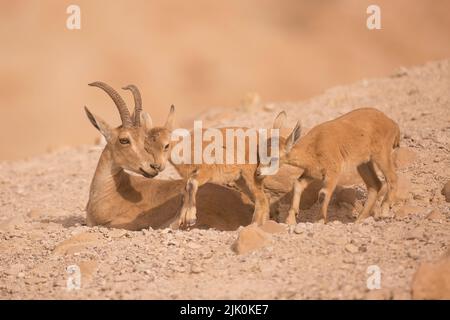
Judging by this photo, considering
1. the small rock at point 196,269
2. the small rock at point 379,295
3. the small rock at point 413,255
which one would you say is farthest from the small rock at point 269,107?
the small rock at point 379,295

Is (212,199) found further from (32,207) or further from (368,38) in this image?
(368,38)

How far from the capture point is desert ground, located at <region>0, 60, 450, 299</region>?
848 centimetres

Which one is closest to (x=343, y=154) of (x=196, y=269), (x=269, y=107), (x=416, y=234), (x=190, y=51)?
(x=416, y=234)

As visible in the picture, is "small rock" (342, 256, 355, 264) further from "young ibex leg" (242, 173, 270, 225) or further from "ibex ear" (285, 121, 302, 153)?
"ibex ear" (285, 121, 302, 153)

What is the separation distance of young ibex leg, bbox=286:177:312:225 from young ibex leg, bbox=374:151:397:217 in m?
1.00

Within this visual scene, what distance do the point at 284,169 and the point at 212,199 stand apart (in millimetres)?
1241

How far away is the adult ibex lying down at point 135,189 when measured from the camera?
11.6 meters

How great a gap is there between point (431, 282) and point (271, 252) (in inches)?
75.1

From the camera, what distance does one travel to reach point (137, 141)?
38.3 ft

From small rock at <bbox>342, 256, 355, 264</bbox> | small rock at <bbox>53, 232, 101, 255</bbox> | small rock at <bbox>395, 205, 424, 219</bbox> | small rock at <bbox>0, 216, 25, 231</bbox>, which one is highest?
small rock at <bbox>395, 205, 424, 219</bbox>

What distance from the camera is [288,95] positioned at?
3878 cm

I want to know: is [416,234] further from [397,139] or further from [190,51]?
[190,51]

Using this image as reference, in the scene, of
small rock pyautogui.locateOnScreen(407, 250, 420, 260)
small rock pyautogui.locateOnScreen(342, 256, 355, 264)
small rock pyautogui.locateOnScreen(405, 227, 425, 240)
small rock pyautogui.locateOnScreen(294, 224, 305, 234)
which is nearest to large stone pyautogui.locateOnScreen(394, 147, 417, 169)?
small rock pyautogui.locateOnScreen(405, 227, 425, 240)
